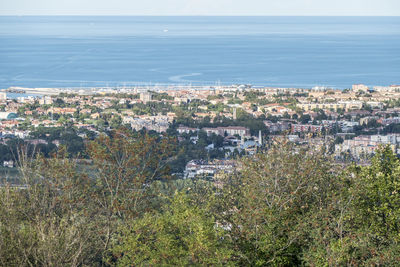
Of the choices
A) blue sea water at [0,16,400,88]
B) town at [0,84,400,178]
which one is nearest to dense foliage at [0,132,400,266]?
town at [0,84,400,178]

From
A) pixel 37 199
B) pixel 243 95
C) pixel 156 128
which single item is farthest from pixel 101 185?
pixel 243 95

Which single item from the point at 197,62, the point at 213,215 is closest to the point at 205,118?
the point at 213,215

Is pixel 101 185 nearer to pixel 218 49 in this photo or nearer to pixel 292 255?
pixel 292 255

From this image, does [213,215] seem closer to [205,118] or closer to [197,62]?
[205,118]

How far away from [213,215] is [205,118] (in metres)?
23.7

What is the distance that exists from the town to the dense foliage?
1019cm

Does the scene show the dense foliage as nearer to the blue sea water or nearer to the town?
the town

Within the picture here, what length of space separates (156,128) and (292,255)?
21320 millimetres

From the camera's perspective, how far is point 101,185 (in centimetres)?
723

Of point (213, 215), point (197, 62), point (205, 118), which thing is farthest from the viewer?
point (197, 62)

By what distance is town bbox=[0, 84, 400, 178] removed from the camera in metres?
22.6

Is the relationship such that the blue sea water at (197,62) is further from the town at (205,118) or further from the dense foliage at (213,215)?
the dense foliage at (213,215)

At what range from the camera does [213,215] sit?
6043mm

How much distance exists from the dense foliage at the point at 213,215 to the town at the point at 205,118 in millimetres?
10188
